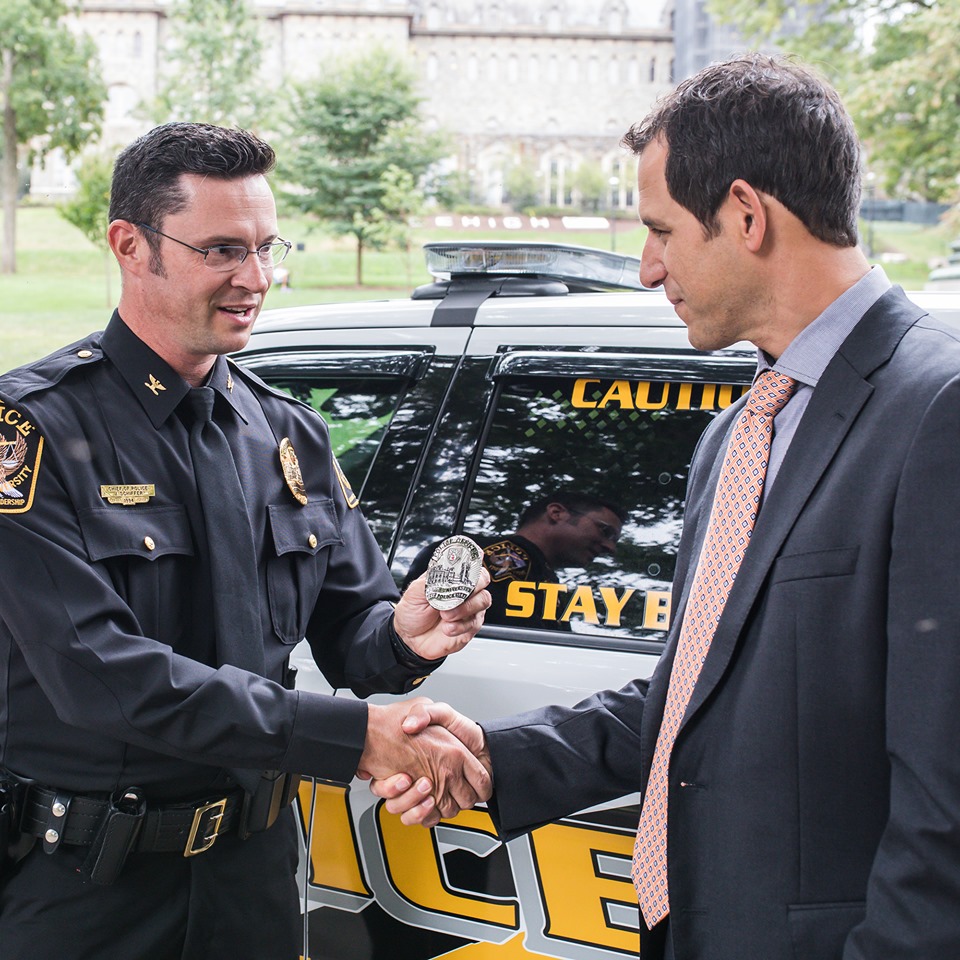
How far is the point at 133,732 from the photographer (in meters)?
1.78

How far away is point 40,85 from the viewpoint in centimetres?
2405

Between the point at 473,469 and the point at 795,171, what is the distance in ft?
3.41

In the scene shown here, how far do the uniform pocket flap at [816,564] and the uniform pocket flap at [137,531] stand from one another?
996mm

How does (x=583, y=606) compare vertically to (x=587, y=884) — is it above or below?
above

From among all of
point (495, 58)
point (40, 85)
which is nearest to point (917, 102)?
point (40, 85)

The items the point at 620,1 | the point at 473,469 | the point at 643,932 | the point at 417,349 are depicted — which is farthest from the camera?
the point at 620,1

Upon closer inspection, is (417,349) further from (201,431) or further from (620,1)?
(620,1)

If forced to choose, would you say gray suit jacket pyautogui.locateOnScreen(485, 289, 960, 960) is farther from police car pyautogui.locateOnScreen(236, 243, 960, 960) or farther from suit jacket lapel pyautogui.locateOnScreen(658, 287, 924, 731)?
police car pyautogui.locateOnScreen(236, 243, 960, 960)

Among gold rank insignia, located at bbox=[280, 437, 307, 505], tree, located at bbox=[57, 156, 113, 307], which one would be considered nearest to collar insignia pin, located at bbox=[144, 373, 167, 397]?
gold rank insignia, located at bbox=[280, 437, 307, 505]

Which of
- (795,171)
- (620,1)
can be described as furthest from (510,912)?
(620,1)

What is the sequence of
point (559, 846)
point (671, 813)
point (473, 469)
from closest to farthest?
1. point (671, 813)
2. point (559, 846)
3. point (473, 469)

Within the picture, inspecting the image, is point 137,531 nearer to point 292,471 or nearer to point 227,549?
point 227,549

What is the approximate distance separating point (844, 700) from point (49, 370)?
53.8 inches

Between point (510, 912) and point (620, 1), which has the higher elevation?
point (620, 1)
